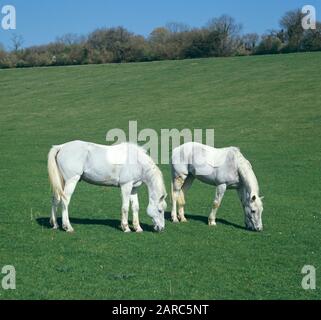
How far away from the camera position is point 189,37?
2746 inches

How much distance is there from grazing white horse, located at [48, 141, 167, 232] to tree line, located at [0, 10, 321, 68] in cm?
5445

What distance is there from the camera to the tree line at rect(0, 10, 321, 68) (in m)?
64.8

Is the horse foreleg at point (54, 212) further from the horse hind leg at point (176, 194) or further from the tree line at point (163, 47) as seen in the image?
the tree line at point (163, 47)

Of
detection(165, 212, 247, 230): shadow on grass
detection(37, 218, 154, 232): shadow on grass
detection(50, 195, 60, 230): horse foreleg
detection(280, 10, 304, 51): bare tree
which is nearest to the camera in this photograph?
detection(50, 195, 60, 230): horse foreleg

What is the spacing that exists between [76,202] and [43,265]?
252 inches

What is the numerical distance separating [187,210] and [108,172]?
12.8ft

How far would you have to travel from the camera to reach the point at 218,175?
12492 mm

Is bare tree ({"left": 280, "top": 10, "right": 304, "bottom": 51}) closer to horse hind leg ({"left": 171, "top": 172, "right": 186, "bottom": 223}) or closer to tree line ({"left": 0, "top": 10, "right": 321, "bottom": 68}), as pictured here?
tree line ({"left": 0, "top": 10, "right": 321, "bottom": 68})

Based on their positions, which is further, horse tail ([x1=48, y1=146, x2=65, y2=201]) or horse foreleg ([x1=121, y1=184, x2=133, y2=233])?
horse foreleg ([x1=121, y1=184, x2=133, y2=233])

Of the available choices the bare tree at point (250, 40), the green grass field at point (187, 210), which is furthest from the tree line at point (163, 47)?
the green grass field at point (187, 210)

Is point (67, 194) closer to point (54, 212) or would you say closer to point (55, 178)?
point (55, 178)

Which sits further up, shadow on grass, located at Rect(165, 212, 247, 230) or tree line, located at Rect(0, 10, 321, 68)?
tree line, located at Rect(0, 10, 321, 68)

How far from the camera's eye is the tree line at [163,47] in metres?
64.8

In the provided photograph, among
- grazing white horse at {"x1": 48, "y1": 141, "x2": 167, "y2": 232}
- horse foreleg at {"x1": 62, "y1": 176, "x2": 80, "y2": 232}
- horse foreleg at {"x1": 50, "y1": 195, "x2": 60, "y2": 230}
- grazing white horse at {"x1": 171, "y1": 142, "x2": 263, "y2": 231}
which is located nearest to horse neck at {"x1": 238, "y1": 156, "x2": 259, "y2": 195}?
grazing white horse at {"x1": 171, "y1": 142, "x2": 263, "y2": 231}
